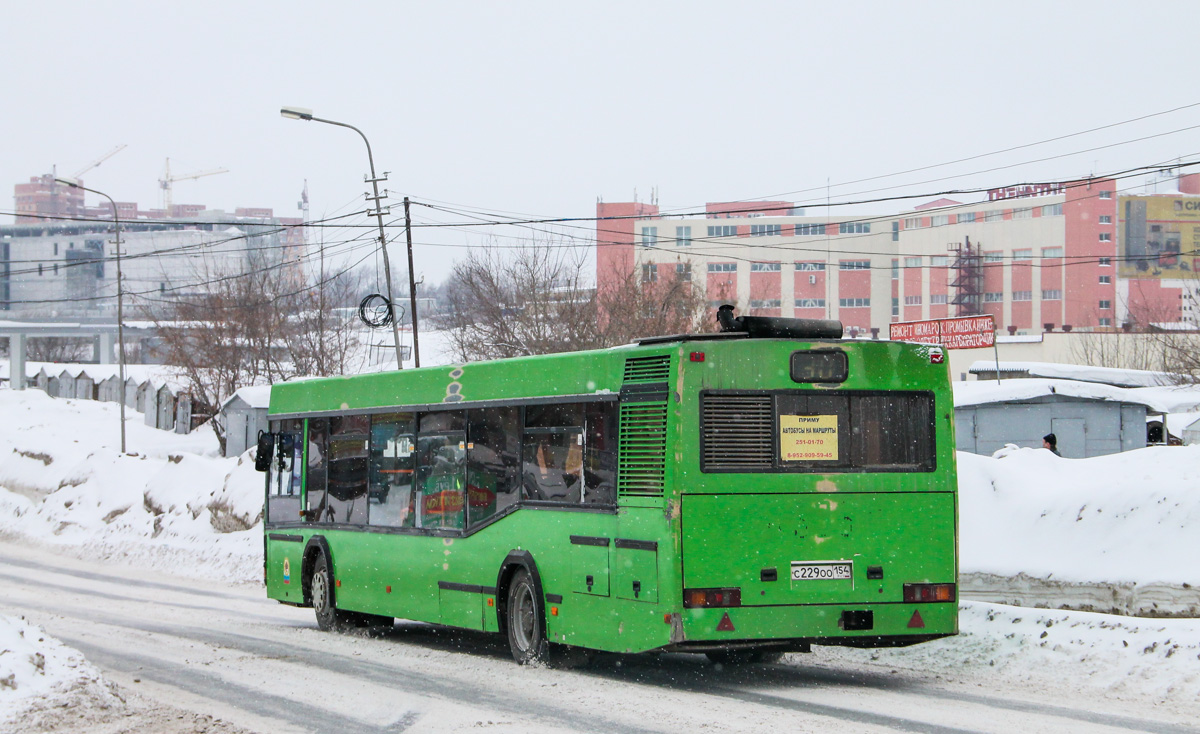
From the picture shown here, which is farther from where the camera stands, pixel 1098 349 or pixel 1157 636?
pixel 1098 349

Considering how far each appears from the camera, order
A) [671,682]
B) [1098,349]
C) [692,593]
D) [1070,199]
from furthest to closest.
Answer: [1070,199] < [1098,349] < [671,682] < [692,593]

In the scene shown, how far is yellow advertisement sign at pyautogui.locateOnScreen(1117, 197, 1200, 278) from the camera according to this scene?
130750 millimetres

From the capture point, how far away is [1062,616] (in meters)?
11.8

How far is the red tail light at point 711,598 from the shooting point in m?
10.0

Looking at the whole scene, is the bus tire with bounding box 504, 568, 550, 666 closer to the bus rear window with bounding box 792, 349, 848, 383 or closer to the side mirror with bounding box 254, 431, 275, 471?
the bus rear window with bounding box 792, 349, 848, 383

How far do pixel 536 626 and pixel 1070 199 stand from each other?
4665 inches

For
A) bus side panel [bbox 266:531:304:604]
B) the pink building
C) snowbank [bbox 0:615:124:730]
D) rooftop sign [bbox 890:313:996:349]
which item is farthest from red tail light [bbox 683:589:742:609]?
the pink building

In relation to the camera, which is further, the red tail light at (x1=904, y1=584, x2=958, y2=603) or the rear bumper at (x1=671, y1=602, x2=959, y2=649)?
the red tail light at (x1=904, y1=584, x2=958, y2=603)

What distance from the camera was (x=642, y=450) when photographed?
10531 millimetres

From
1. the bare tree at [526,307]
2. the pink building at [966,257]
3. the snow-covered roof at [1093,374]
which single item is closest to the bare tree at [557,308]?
the bare tree at [526,307]

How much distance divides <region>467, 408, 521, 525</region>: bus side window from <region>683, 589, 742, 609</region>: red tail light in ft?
9.12

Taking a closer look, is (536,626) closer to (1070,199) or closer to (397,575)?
(397,575)

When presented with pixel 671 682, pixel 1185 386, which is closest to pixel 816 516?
pixel 671 682

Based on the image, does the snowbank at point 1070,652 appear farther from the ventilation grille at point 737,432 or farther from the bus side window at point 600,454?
the bus side window at point 600,454
